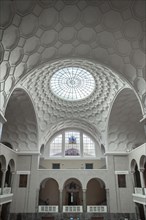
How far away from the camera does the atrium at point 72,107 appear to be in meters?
11.5

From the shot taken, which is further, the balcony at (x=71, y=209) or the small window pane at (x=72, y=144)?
the small window pane at (x=72, y=144)

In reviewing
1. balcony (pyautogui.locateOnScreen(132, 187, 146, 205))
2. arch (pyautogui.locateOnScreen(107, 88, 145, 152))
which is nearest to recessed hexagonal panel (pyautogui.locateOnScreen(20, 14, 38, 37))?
arch (pyautogui.locateOnScreen(107, 88, 145, 152))

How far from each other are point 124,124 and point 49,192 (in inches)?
614

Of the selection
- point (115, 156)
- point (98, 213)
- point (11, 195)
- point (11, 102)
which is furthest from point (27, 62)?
point (98, 213)

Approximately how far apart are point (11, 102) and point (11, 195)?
11.1 metres

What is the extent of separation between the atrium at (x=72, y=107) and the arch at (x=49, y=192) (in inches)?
5.5

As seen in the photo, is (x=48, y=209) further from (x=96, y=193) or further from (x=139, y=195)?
(x=139, y=195)

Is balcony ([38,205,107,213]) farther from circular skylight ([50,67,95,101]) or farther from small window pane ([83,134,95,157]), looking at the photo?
circular skylight ([50,67,95,101])

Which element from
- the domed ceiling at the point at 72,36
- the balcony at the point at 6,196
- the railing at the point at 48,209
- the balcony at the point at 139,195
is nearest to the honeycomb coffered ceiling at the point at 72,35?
the domed ceiling at the point at 72,36

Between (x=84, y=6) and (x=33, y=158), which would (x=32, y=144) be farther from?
(x=84, y=6)

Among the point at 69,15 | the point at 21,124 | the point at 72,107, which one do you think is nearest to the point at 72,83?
the point at 72,107

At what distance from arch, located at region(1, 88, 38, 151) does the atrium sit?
4.9 inches

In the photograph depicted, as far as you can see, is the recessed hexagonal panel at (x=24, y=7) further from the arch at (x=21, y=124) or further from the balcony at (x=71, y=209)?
the balcony at (x=71, y=209)

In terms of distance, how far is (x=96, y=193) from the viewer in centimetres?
2831
